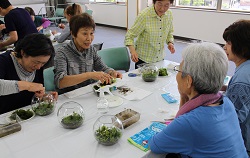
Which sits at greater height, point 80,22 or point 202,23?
point 80,22

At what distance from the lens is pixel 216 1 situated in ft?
17.5

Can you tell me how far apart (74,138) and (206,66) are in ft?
2.45

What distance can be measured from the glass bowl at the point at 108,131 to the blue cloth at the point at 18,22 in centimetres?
232

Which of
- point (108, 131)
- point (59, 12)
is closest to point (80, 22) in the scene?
point (108, 131)

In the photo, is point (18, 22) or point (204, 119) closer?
point (204, 119)

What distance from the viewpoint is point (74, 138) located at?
44.7 inches

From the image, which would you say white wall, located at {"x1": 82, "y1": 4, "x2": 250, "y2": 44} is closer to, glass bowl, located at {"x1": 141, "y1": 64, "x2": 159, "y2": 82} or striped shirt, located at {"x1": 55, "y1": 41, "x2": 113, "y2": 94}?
glass bowl, located at {"x1": 141, "y1": 64, "x2": 159, "y2": 82}

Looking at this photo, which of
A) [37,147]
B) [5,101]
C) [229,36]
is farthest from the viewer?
[5,101]

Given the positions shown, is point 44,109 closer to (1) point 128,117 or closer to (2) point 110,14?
(1) point 128,117

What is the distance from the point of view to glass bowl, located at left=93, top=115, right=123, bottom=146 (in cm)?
106

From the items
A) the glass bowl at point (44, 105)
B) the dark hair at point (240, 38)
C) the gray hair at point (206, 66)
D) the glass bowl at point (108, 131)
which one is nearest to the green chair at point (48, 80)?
the glass bowl at point (44, 105)

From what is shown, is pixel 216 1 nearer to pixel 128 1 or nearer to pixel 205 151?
pixel 128 1

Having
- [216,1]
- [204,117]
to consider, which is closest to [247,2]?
[216,1]

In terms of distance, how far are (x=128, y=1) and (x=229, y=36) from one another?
5978mm
